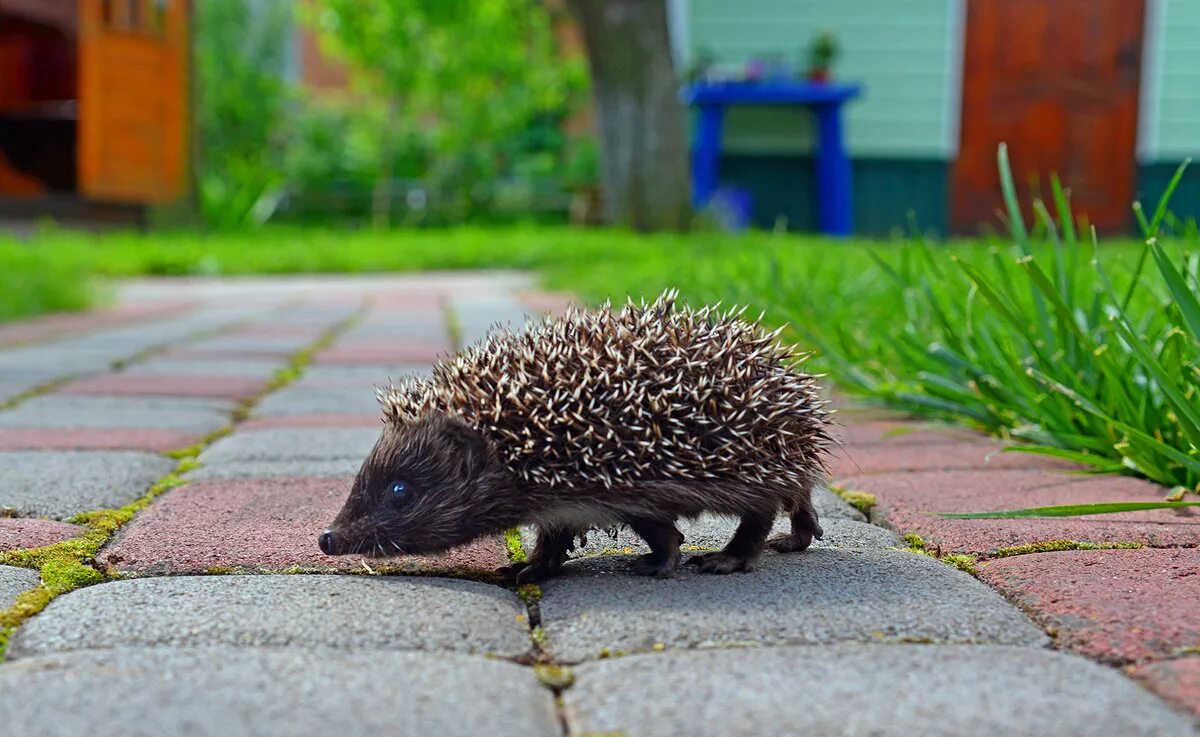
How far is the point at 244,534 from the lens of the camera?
282 centimetres

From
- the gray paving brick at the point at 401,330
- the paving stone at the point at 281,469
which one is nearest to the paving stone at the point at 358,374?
the gray paving brick at the point at 401,330

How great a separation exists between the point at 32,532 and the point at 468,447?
98 cm

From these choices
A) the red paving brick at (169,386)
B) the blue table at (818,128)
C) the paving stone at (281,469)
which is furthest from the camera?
the blue table at (818,128)

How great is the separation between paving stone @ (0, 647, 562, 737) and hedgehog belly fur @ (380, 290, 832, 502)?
670mm

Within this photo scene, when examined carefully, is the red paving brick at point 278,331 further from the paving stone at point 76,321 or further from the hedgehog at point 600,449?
the hedgehog at point 600,449

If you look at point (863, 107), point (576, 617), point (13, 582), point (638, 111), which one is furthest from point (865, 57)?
point (13, 582)

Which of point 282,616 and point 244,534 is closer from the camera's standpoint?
point 282,616

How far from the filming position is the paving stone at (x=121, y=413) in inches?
169

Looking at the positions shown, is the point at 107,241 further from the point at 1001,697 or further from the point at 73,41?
the point at 1001,697

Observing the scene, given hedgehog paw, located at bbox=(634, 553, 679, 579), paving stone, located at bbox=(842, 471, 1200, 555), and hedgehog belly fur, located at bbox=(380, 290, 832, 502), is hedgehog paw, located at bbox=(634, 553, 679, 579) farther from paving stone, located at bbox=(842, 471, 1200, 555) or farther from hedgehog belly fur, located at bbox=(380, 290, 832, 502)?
paving stone, located at bbox=(842, 471, 1200, 555)

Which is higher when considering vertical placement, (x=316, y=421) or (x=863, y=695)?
(x=863, y=695)

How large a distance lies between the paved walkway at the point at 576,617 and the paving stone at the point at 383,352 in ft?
6.79

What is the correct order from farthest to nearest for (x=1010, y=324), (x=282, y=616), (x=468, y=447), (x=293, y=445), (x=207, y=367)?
(x=207, y=367), (x=293, y=445), (x=1010, y=324), (x=468, y=447), (x=282, y=616)

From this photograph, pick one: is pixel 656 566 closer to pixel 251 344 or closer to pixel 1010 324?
pixel 1010 324
